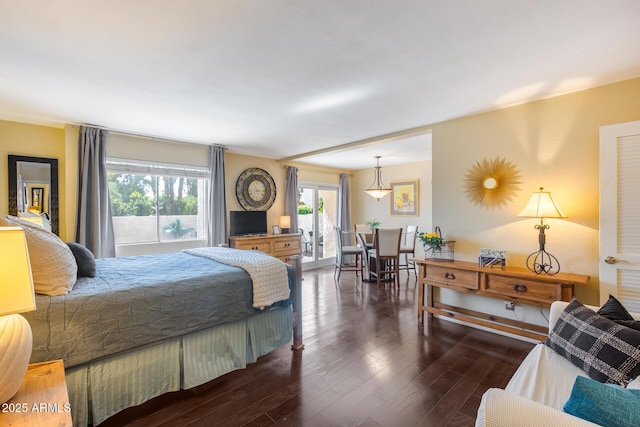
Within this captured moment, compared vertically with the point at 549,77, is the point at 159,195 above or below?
below

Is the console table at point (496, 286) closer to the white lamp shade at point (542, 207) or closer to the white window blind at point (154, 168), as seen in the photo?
the white lamp shade at point (542, 207)

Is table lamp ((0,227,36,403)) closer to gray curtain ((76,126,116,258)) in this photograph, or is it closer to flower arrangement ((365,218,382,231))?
gray curtain ((76,126,116,258))

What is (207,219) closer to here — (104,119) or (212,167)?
(212,167)

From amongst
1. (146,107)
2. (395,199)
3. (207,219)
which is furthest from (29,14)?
(395,199)

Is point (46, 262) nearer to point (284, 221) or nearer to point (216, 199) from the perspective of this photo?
point (216, 199)

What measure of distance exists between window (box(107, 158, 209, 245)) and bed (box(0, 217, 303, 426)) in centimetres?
167

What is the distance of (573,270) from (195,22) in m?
3.67

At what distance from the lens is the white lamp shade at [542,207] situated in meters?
2.58

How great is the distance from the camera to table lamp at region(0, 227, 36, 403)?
976 mm

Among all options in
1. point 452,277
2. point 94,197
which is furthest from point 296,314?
point 94,197

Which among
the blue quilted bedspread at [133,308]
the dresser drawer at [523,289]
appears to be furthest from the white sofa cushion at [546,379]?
the blue quilted bedspread at [133,308]

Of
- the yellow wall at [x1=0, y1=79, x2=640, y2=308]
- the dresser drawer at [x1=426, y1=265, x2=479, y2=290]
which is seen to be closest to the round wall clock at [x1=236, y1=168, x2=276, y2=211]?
the yellow wall at [x1=0, y1=79, x2=640, y2=308]

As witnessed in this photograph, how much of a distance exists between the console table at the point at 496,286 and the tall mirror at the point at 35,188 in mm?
4579

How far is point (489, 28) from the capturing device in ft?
5.72
